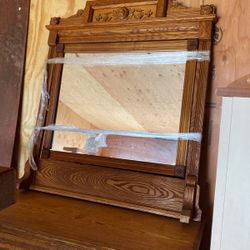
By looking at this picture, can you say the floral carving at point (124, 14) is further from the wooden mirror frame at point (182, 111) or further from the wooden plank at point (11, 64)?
the wooden plank at point (11, 64)

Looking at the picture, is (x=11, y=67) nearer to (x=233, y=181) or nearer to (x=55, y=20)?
(x=55, y=20)

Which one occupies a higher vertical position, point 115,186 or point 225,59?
point 225,59

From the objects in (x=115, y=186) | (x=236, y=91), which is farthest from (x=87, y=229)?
(x=236, y=91)

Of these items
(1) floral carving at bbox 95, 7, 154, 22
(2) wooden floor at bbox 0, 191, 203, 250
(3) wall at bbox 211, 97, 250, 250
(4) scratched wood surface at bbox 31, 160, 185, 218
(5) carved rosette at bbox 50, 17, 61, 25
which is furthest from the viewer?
(5) carved rosette at bbox 50, 17, 61, 25

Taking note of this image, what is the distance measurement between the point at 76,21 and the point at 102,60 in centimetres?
22

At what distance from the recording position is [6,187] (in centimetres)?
30

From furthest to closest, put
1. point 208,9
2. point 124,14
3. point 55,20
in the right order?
point 55,20 → point 124,14 → point 208,9

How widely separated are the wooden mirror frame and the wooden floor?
67 millimetres

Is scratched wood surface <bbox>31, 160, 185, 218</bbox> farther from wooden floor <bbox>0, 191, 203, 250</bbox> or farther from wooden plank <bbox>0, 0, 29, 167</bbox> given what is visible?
wooden plank <bbox>0, 0, 29, 167</bbox>

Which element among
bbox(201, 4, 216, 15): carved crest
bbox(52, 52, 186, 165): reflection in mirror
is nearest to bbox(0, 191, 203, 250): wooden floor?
bbox(52, 52, 186, 165): reflection in mirror

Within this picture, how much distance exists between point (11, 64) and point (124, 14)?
1.83 ft

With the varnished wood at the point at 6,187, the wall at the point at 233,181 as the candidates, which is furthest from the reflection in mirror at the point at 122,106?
the varnished wood at the point at 6,187

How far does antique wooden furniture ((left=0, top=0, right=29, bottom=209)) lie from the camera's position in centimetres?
121

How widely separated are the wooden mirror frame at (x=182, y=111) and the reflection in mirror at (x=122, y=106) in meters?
0.03
